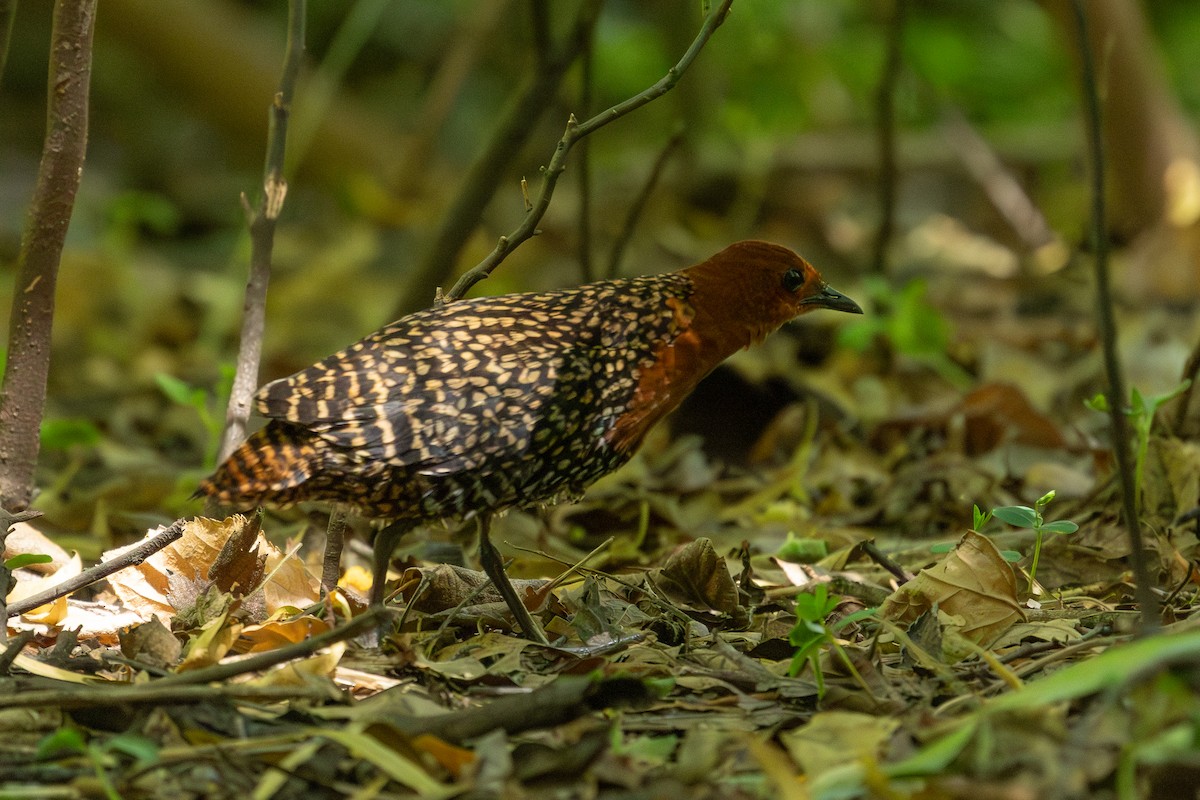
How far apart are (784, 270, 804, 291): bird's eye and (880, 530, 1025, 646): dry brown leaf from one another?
1122 mm

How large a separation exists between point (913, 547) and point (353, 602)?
6.02 ft

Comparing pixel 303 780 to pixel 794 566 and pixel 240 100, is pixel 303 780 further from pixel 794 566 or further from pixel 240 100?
pixel 240 100

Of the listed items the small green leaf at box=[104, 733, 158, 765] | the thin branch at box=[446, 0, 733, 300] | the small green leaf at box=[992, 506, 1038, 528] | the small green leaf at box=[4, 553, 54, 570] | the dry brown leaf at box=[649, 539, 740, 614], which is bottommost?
the dry brown leaf at box=[649, 539, 740, 614]

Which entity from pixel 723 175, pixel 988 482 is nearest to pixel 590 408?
pixel 988 482

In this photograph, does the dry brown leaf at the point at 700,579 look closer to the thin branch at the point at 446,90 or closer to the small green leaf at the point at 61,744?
the small green leaf at the point at 61,744

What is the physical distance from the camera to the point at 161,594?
362cm

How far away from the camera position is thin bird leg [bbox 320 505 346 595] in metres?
3.64

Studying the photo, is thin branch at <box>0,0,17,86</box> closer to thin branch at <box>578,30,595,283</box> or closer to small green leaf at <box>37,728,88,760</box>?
small green leaf at <box>37,728,88,760</box>

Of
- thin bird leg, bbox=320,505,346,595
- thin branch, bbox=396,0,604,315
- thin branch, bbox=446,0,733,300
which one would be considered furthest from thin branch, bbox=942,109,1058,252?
thin bird leg, bbox=320,505,346,595

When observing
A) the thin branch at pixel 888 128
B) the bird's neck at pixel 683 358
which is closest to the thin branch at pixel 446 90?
the thin branch at pixel 888 128

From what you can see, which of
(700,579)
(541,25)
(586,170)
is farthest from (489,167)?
(700,579)

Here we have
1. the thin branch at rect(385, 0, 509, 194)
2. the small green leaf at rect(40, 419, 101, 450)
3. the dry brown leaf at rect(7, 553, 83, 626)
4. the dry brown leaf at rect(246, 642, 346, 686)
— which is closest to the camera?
the dry brown leaf at rect(246, 642, 346, 686)

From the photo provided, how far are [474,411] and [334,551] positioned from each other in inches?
24.7

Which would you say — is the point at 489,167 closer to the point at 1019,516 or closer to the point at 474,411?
the point at 474,411
